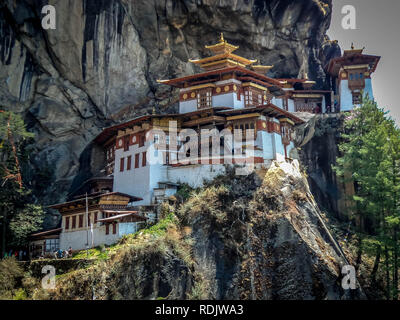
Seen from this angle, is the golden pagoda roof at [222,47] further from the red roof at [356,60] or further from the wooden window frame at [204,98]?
the red roof at [356,60]

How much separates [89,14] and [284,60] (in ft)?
81.3

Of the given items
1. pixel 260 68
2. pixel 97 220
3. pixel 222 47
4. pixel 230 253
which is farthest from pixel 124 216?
pixel 260 68

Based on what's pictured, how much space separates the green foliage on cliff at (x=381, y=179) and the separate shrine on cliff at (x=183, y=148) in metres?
6.80

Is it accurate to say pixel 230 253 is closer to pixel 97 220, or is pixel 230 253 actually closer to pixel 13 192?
pixel 97 220

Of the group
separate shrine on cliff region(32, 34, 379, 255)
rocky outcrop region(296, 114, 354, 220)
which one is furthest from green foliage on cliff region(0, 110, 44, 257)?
rocky outcrop region(296, 114, 354, 220)

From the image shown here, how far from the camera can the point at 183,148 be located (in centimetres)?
4441

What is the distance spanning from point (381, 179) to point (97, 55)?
28.7m

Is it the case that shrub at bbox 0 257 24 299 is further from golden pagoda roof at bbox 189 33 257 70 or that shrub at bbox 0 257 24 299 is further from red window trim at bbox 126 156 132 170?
golden pagoda roof at bbox 189 33 257 70

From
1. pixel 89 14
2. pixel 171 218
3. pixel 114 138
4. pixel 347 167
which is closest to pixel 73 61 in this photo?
pixel 89 14

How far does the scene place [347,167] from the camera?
41.0m

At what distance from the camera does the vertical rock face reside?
152 feet

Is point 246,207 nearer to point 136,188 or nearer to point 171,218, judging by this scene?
point 171,218

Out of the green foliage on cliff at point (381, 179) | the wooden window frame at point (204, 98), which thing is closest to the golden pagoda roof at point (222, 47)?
the wooden window frame at point (204, 98)

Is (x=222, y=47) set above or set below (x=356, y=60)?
below
